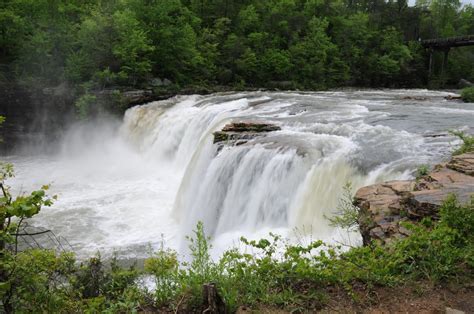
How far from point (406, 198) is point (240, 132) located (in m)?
6.82

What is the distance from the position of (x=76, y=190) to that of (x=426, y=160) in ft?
38.0

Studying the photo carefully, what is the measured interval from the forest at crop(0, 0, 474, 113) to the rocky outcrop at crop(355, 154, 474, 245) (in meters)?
18.2

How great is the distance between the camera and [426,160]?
8.41m

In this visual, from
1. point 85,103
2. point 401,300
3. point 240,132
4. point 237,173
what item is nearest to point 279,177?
point 237,173

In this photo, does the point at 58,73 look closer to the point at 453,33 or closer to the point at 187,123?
the point at 187,123

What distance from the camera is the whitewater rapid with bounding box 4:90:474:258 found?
8.49 metres

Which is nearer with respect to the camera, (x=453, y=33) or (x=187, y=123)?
(x=187, y=123)

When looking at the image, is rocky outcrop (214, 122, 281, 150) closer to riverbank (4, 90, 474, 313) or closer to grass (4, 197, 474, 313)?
riverbank (4, 90, 474, 313)

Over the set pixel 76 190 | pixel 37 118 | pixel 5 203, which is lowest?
pixel 76 190

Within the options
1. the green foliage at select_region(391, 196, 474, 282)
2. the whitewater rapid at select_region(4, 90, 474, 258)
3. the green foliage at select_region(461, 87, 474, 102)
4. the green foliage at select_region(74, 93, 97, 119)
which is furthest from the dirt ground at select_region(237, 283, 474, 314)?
the green foliage at select_region(461, 87, 474, 102)

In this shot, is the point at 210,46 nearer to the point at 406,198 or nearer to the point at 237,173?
the point at 237,173

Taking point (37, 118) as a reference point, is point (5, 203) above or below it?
above

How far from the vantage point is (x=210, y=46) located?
28.9m

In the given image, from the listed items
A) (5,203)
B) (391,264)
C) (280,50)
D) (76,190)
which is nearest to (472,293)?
(391,264)
